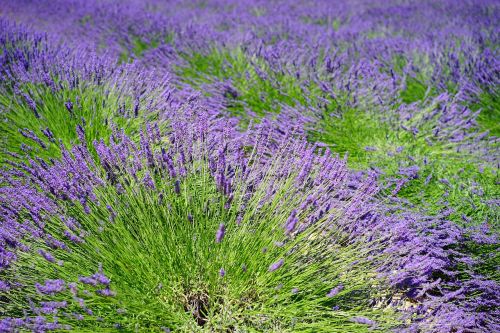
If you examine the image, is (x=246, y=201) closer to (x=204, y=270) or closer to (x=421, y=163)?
(x=204, y=270)

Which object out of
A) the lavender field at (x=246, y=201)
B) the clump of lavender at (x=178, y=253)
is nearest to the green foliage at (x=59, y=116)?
the lavender field at (x=246, y=201)

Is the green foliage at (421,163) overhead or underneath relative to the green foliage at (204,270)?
underneath

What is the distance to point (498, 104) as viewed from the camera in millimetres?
3531

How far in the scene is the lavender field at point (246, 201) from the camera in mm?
1709

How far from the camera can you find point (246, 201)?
2.15 metres

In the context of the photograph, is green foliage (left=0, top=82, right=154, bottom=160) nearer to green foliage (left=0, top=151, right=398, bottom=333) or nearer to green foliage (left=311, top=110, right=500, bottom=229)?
green foliage (left=0, top=151, right=398, bottom=333)

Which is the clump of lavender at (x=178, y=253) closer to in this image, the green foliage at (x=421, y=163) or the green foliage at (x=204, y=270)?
the green foliage at (x=204, y=270)

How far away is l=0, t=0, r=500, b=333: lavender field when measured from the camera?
5.61 ft

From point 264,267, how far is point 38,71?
228 cm

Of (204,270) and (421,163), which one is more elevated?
(204,270)

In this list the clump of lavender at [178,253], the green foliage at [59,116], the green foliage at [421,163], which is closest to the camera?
the clump of lavender at [178,253]

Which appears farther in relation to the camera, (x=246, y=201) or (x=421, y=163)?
(x=421, y=163)

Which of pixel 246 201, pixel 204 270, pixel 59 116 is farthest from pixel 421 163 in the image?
pixel 59 116

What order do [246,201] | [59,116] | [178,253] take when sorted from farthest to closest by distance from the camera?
[59,116], [246,201], [178,253]
